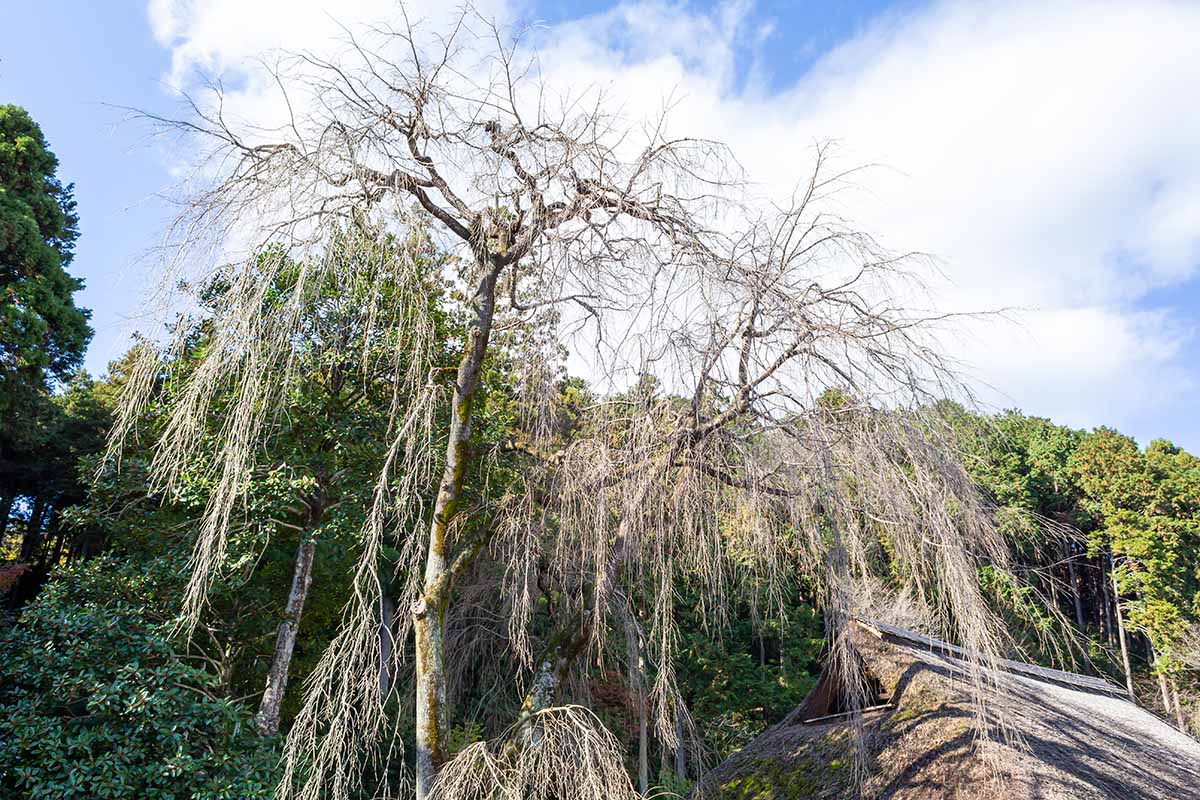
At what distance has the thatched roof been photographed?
411cm

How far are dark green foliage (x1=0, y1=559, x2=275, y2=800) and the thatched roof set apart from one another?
348 centimetres

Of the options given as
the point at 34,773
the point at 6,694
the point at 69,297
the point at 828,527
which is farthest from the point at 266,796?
the point at 69,297

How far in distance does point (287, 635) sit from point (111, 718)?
1956 mm

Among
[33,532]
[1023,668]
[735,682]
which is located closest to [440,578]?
[1023,668]

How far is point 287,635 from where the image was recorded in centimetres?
683

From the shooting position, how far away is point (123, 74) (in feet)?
10.5

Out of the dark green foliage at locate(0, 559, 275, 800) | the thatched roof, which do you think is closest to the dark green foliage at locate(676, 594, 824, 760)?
the thatched roof

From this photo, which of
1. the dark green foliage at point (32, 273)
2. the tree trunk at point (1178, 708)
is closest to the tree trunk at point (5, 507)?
the dark green foliage at point (32, 273)

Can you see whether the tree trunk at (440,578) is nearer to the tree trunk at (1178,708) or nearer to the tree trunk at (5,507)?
the tree trunk at (5,507)

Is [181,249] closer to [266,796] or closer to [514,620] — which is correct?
[514,620]

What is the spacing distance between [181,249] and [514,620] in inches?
95.7

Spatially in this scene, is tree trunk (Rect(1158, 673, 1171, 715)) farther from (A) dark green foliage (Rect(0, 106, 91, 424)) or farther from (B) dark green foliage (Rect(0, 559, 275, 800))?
(A) dark green foliage (Rect(0, 106, 91, 424))

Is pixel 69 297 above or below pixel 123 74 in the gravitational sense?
above

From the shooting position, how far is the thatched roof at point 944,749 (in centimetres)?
411
